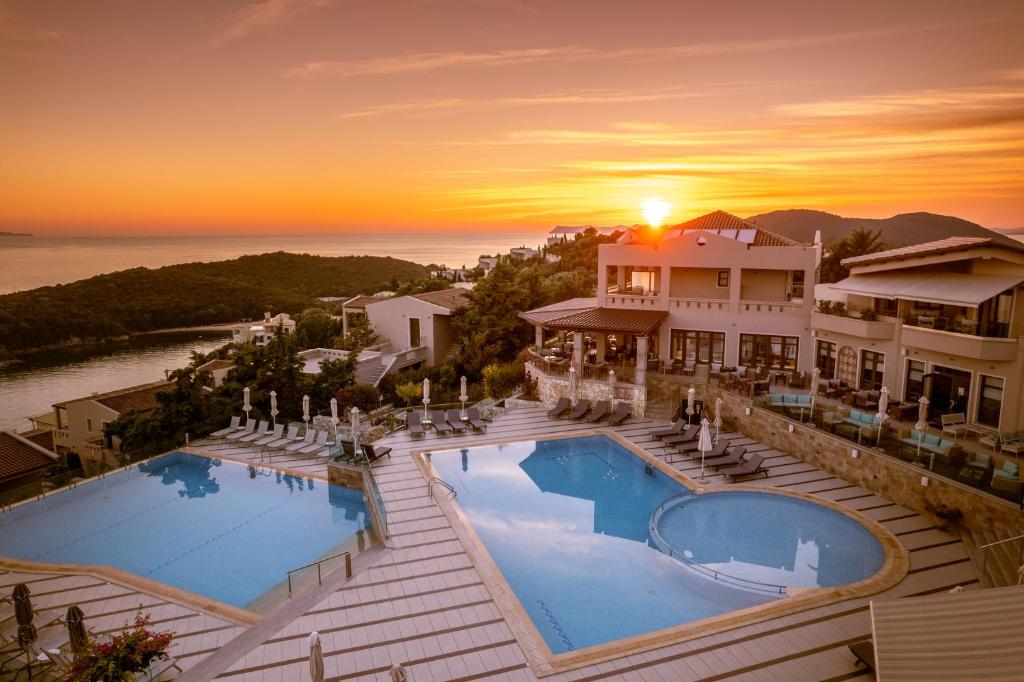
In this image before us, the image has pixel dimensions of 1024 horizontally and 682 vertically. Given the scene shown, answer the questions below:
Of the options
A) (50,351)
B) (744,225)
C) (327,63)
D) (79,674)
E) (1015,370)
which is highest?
(327,63)

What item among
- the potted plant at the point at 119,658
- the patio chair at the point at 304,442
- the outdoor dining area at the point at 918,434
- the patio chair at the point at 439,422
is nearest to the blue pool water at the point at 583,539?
the patio chair at the point at 439,422

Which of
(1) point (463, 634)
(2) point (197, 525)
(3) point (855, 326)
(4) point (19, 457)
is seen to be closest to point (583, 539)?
(1) point (463, 634)

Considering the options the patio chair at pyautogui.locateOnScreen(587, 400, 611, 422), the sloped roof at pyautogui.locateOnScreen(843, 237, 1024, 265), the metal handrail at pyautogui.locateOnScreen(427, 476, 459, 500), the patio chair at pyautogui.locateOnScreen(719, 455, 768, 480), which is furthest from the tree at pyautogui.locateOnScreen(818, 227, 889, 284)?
the metal handrail at pyautogui.locateOnScreen(427, 476, 459, 500)

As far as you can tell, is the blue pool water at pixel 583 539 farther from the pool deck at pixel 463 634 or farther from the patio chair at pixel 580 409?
the patio chair at pixel 580 409

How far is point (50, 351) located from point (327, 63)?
5529 cm

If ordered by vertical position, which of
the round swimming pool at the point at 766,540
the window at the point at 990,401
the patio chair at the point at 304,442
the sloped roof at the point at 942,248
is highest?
the sloped roof at the point at 942,248

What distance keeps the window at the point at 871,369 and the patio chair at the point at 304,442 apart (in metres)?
20.1

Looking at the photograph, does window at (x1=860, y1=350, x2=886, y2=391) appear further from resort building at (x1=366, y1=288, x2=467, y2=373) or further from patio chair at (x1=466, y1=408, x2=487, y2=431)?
resort building at (x1=366, y1=288, x2=467, y2=373)

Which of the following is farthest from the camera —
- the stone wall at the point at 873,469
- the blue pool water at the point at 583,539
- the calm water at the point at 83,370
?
the calm water at the point at 83,370

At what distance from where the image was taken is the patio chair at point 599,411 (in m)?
21.3

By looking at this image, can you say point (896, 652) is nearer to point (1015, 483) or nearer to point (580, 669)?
point (580, 669)

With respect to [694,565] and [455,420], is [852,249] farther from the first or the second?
[694,565]

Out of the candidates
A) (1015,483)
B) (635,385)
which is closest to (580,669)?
(1015,483)

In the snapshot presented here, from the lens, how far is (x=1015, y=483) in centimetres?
1167
